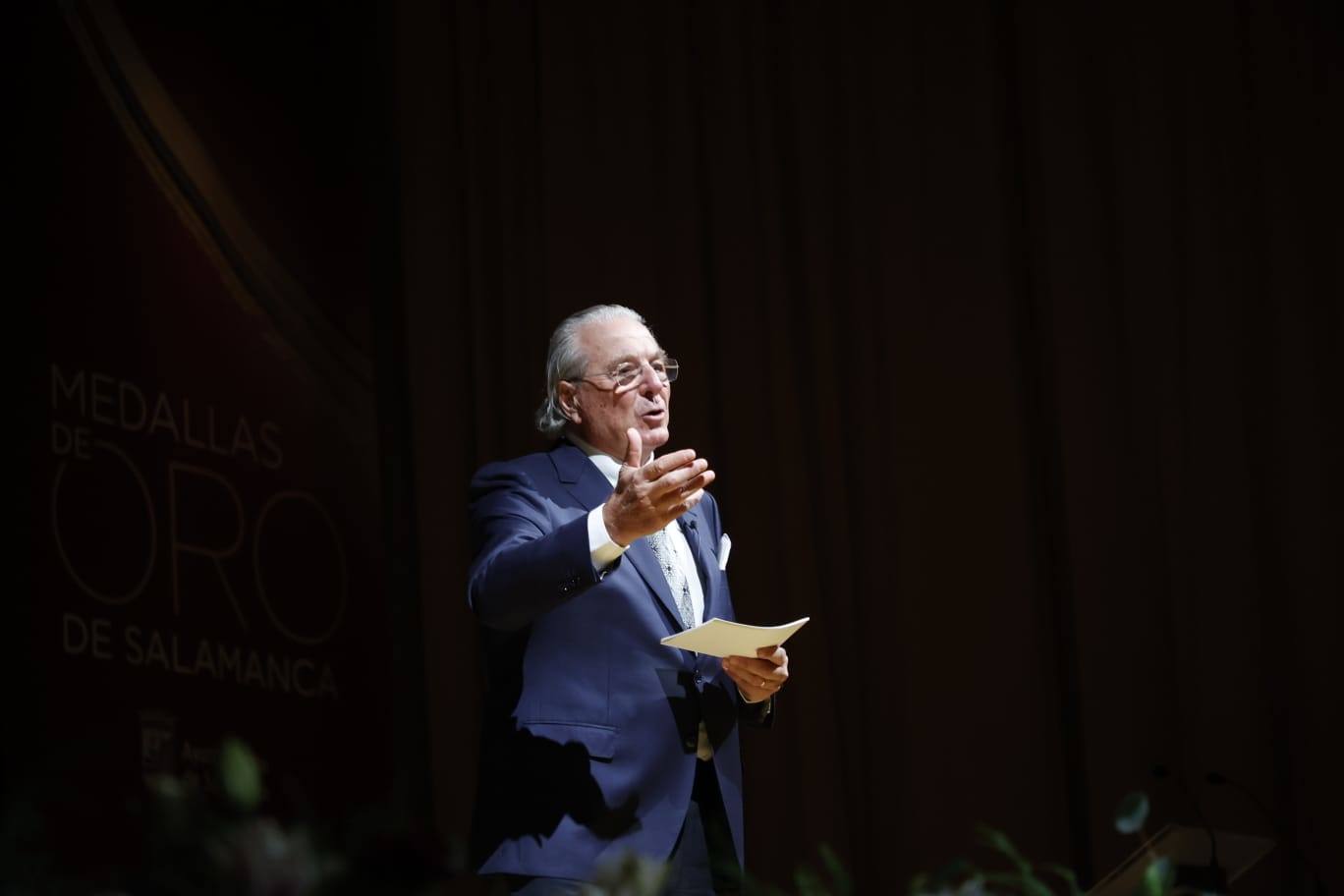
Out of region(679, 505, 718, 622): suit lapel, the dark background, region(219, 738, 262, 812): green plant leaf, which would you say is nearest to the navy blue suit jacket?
region(679, 505, 718, 622): suit lapel

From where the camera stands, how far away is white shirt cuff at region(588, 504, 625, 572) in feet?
6.94

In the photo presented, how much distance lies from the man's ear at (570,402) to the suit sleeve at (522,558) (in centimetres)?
21

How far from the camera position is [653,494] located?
206 centimetres

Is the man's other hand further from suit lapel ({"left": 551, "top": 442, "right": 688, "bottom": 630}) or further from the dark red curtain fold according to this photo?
the dark red curtain fold

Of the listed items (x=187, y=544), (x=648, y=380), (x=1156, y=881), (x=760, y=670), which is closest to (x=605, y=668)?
(x=760, y=670)

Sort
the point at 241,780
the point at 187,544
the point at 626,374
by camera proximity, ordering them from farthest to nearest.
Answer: the point at 187,544 < the point at 626,374 < the point at 241,780

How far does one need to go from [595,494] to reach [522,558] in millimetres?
319

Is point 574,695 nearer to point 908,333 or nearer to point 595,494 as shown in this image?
point 595,494

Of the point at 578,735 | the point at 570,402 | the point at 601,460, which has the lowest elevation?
the point at 578,735

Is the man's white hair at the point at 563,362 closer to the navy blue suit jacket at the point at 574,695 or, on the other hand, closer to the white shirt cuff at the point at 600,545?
the navy blue suit jacket at the point at 574,695

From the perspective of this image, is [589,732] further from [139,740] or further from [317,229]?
[317,229]

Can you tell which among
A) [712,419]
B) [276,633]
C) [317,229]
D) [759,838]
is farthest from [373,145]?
[759,838]

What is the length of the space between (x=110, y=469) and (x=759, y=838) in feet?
6.25

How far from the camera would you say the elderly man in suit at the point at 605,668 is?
212cm
